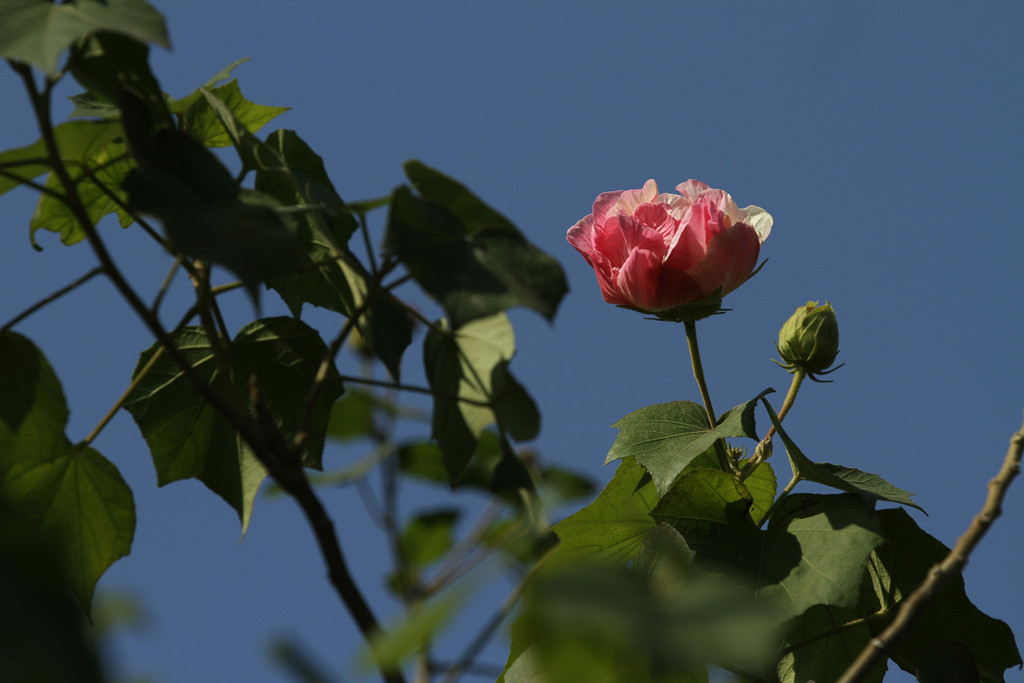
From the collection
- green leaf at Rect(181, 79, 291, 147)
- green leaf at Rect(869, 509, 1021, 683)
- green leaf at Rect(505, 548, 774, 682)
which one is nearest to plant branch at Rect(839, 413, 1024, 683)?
green leaf at Rect(505, 548, 774, 682)

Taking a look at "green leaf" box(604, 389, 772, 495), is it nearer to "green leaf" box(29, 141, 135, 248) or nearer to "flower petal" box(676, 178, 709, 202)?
"flower petal" box(676, 178, 709, 202)

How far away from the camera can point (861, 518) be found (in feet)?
2.33

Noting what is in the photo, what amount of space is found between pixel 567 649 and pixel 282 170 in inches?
14.3

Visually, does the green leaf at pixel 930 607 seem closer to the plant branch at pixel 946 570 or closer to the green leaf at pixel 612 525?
the green leaf at pixel 612 525

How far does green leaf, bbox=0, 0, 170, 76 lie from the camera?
41 cm

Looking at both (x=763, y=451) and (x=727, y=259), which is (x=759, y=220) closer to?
(x=727, y=259)

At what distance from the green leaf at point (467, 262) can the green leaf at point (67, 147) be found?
183 millimetres

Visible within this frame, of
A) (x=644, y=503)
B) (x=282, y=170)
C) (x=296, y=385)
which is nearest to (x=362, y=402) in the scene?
(x=296, y=385)

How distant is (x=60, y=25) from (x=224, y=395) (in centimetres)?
26

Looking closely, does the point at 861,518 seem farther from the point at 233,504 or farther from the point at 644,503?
the point at 233,504

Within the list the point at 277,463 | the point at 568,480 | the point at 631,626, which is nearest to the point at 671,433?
the point at 568,480

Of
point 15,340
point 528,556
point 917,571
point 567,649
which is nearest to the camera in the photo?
point 567,649

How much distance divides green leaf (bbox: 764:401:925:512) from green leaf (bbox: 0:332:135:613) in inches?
20.7

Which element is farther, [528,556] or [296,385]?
[296,385]
